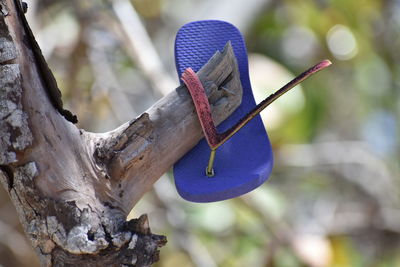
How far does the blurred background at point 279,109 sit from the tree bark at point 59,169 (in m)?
0.75

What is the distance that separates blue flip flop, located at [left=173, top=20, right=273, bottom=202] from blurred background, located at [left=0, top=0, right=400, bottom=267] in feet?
2.05

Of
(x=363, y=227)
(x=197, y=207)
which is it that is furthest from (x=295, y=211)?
(x=197, y=207)

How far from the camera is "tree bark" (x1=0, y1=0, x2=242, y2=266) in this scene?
64 centimetres

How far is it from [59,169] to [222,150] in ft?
0.61

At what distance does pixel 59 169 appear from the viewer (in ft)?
2.14

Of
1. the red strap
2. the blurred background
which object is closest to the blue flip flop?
the red strap

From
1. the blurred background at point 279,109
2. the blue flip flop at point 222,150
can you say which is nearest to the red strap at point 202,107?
the blue flip flop at point 222,150

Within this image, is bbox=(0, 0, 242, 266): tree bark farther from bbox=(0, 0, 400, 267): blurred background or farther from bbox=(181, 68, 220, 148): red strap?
→ bbox=(0, 0, 400, 267): blurred background

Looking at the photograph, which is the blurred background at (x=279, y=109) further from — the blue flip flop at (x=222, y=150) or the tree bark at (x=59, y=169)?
the tree bark at (x=59, y=169)

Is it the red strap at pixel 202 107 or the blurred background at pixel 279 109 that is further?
the blurred background at pixel 279 109

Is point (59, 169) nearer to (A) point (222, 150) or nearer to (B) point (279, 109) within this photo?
(A) point (222, 150)

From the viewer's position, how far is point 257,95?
63.7 inches

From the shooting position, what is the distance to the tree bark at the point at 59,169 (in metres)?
0.64

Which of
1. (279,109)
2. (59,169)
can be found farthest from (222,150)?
(279,109)
